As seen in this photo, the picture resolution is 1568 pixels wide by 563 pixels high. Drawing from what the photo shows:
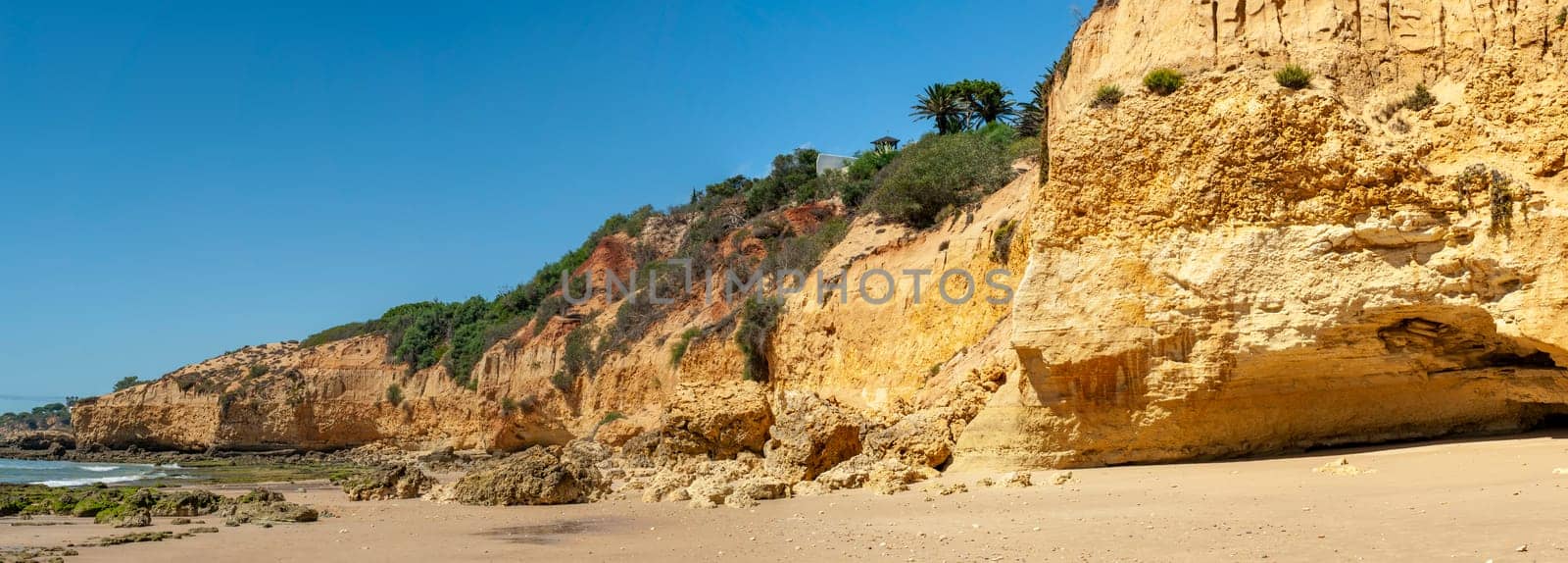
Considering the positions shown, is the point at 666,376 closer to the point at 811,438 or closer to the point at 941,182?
the point at 941,182

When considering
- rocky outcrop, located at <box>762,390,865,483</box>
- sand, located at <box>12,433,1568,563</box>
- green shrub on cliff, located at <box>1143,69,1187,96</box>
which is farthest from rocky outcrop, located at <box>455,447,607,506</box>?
green shrub on cliff, located at <box>1143,69,1187,96</box>

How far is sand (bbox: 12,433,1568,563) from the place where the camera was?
645 centimetres

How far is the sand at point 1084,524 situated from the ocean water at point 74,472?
44.4 feet

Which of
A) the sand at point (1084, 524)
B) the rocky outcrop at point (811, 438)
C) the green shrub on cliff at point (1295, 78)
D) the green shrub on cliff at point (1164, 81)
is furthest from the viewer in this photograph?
the rocky outcrop at point (811, 438)


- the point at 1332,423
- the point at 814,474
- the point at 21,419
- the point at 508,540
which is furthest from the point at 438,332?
the point at 21,419

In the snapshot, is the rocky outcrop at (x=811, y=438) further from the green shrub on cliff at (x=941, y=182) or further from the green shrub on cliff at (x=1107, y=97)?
the green shrub on cliff at (x=941, y=182)

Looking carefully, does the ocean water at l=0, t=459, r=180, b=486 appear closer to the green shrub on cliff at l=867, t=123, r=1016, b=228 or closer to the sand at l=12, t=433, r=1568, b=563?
the sand at l=12, t=433, r=1568, b=563

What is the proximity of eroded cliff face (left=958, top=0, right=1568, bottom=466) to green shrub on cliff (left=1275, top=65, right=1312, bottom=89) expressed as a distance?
5.8 inches

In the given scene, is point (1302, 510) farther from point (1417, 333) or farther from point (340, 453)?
point (340, 453)

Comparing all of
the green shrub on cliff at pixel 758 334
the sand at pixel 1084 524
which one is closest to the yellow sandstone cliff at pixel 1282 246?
the sand at pixel 1084 524

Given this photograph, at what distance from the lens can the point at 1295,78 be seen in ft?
34.1

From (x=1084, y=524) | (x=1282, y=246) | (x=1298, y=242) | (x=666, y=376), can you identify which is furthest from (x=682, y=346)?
(x=1084, y=524)

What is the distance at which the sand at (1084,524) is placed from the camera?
6.45 metres

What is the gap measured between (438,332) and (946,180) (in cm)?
2164
